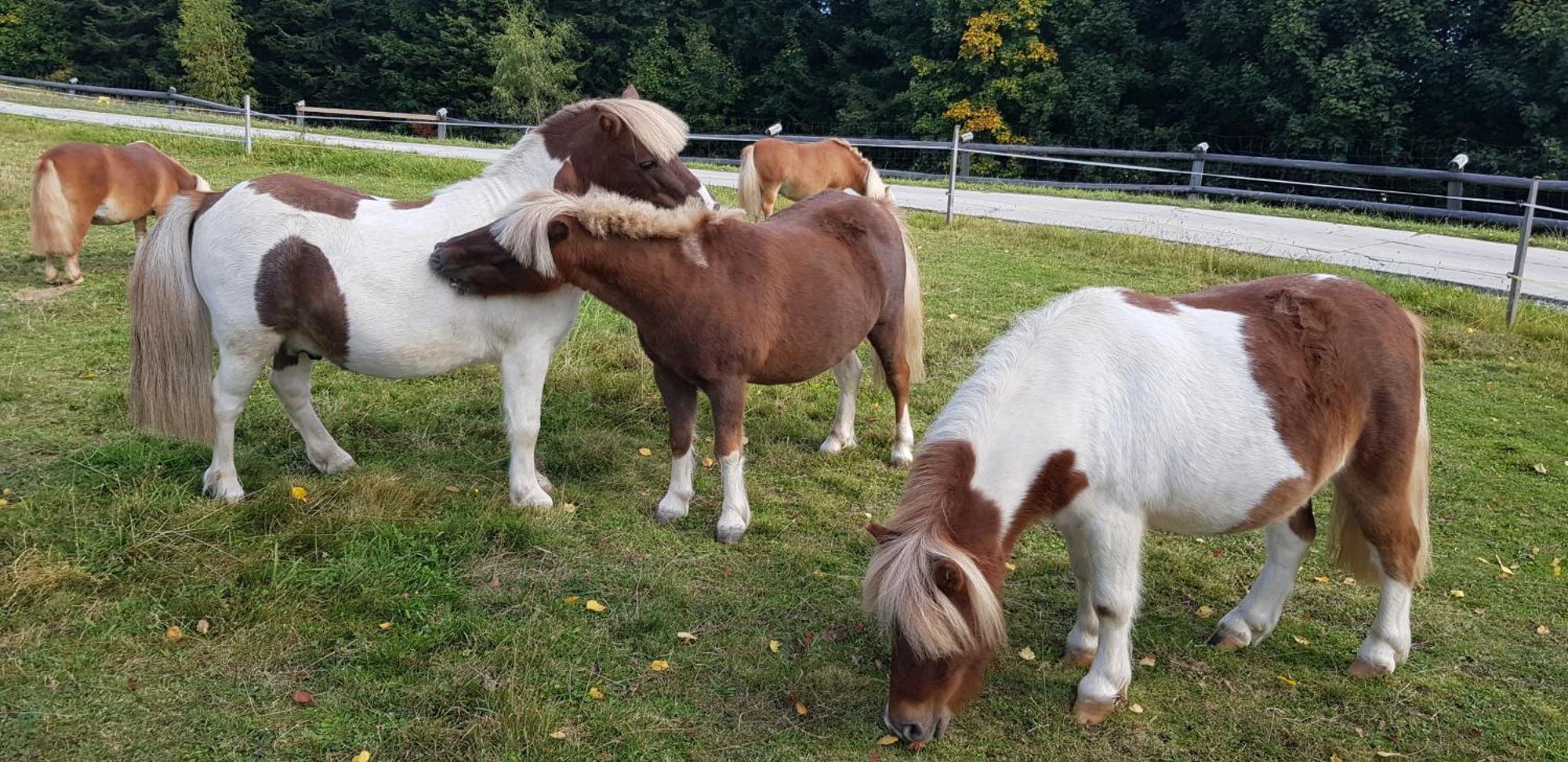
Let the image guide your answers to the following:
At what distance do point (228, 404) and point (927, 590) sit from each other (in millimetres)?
3527

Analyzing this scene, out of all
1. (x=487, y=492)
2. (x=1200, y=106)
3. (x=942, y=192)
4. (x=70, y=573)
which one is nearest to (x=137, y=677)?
(x=70, y=573)

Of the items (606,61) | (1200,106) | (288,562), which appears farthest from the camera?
(606,61)

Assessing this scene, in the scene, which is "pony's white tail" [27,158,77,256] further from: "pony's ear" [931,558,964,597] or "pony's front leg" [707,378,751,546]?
"pony's ear" [931,558,964,597]

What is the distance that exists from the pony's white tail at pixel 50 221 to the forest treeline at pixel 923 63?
27268 mm

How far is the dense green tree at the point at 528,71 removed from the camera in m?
37.5

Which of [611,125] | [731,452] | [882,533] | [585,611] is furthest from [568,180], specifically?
[882,533]

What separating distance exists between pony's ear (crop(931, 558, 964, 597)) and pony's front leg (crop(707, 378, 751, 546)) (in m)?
1.79

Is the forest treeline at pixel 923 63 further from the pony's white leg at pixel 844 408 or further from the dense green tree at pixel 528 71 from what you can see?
the pony's white leg at pixel 844 408

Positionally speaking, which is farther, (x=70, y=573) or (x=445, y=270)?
(x=445, y=270)

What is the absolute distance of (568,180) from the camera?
473cm

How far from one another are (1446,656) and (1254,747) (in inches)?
47.3

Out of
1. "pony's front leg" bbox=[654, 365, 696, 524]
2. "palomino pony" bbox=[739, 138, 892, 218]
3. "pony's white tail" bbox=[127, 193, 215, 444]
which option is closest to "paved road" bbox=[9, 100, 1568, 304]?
"palomino pony" bbox=[739, 138, 892, 218]

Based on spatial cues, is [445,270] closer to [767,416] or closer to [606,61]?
[767,416]

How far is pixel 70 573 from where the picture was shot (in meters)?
3.77
